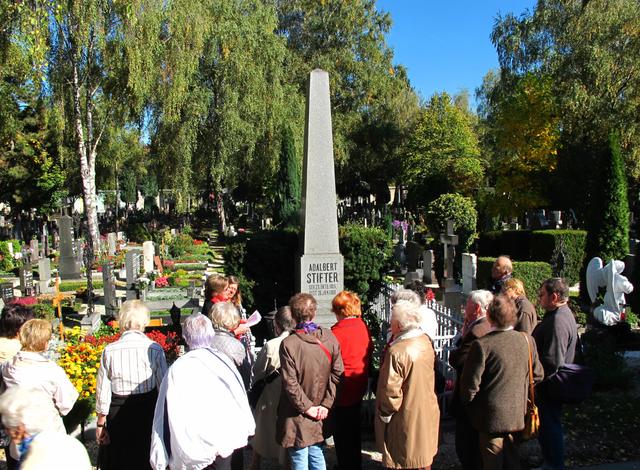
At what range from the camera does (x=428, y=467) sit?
13.2 feet

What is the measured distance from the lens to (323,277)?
8328 mm

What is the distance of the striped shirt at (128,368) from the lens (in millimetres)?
4047

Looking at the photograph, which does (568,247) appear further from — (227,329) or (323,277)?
(227,329)

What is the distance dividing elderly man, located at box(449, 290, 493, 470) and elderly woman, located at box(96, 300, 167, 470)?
2317 millimetres

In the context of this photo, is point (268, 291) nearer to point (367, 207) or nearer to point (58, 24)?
point (58, 24)

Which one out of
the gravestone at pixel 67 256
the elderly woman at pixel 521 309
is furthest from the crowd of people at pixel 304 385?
the gravestone at pixel 67 256

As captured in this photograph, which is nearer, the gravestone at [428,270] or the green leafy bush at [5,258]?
the gravestone at [428,270]

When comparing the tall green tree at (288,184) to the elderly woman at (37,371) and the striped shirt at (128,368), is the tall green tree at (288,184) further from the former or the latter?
the elderly woman at (37,371)

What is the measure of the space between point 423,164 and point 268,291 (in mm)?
24536

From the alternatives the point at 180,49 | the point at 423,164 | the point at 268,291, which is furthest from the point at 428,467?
the point at 423,164

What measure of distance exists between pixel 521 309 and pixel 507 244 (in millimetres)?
15186

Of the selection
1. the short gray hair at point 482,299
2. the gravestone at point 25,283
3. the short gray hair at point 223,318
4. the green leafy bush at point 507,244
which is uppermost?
the green leafy bush at point 507,244

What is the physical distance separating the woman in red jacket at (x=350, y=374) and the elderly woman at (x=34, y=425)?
227 cm

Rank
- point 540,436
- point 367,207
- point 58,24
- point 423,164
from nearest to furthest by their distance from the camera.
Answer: point 540,436 < point 58,24 < point 423,164 < point 367,207
